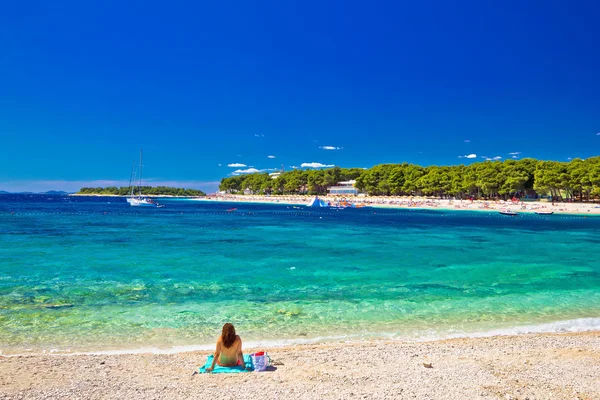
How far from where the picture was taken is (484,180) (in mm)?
106375

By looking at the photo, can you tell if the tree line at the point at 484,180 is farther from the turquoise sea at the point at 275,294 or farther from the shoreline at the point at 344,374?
the shoreline at the point at 344,374

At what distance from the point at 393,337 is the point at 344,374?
10.6ft

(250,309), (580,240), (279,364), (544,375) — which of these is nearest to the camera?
(544,375)

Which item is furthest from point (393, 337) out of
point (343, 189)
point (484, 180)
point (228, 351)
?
point (343, 189)

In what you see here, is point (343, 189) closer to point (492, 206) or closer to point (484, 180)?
point (484, 180)

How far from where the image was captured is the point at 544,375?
A: 7066mm

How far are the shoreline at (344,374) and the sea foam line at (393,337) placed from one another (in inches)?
16.8

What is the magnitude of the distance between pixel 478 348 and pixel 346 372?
11.1 ft

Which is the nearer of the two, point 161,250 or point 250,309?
point 250,309

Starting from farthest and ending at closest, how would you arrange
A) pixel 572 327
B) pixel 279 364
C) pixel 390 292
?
pixel 390 292
pixel 572 327
pixel 279 364

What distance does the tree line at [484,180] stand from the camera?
9056 centimetres

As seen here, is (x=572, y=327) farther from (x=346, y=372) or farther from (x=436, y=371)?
(x=346, y=372)

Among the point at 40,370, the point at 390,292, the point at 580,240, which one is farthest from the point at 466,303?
the point at 580,240

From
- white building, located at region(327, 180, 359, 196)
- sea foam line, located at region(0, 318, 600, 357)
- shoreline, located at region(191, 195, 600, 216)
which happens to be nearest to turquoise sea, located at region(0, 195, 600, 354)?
sea foam line, located at region(0, 318, 600, 357)
